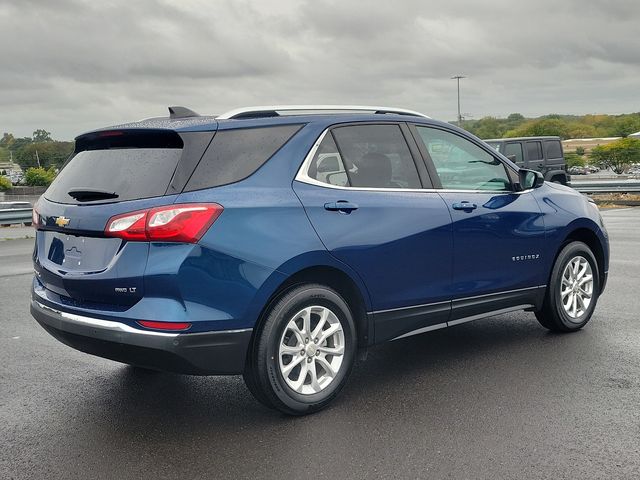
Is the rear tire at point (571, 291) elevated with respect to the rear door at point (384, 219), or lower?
lower

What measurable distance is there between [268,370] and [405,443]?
2.79 feet

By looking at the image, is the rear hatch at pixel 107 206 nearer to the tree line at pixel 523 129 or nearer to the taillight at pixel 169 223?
the taillight at pixel 169 223

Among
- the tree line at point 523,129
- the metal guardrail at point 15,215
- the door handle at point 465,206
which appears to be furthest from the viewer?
the tree line at point 523,129

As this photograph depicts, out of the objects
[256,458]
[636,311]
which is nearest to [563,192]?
[636,311]

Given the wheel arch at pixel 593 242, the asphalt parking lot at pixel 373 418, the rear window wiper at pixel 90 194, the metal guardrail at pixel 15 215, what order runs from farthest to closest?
the metal guardrail at pixel 15 215 → the wheel arch at pixel 593 242 → the rear window wiper at pixel 90 194 → the asphalt parking lot at pixel 373 418

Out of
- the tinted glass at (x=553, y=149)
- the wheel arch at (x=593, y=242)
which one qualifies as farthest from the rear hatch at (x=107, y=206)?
the tinted glass at (x=553, y=149)

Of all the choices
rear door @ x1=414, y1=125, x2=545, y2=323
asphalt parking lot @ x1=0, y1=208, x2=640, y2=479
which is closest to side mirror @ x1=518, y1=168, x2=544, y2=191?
rear door @ x1=414, y1=125, x2=545, y2=323

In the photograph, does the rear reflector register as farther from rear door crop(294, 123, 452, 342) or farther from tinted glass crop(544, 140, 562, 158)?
tinted glass crop(544, 140, 562, 158)

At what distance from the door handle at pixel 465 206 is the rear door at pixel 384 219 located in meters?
0.16

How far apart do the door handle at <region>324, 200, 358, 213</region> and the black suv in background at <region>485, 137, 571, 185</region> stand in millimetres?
17790

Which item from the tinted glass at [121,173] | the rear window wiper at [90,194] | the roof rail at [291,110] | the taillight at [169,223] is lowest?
the taillight at [169,223]

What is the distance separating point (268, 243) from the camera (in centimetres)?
418

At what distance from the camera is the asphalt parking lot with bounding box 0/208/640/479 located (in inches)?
146

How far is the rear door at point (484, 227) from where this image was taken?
17.5ft
